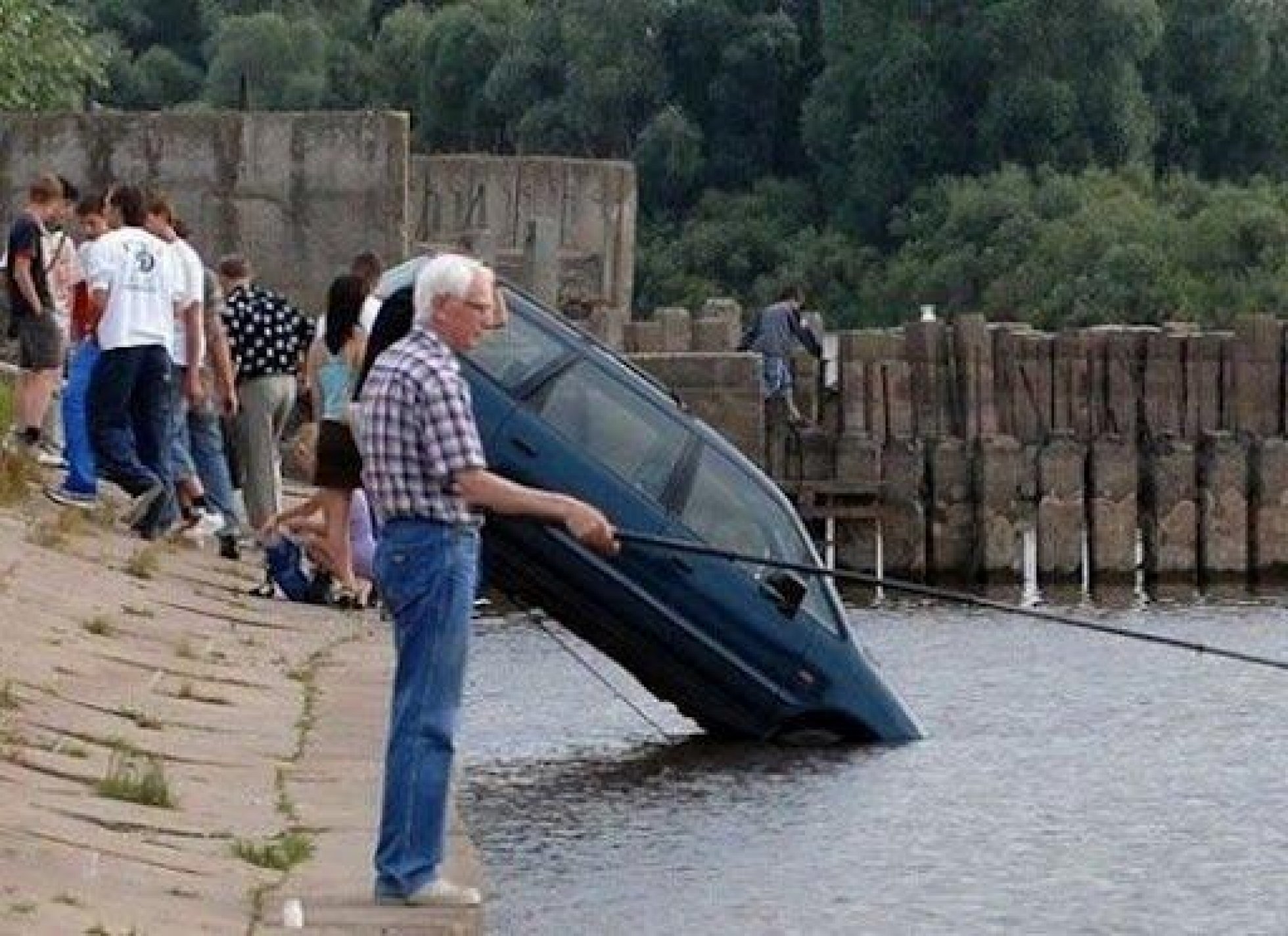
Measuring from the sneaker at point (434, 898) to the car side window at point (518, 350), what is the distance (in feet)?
28.0

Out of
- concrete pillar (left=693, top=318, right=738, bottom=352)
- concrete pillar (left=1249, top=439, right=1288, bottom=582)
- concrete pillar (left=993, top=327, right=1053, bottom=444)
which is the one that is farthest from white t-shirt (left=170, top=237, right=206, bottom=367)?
concrete pillar (left=693, top=318, right=738, bottom=352)

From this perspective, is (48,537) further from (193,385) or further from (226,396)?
(226,396)

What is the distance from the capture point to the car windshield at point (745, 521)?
2391 cm

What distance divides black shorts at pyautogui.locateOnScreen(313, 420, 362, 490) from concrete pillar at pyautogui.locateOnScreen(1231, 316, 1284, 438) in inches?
772

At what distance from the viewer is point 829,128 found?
8806cm

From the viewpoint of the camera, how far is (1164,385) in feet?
142

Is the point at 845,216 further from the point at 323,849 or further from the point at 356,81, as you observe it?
the point at 323,849

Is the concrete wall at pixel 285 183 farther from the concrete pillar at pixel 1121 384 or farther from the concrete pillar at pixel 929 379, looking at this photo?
the concrete pillar at pixel 1121 384

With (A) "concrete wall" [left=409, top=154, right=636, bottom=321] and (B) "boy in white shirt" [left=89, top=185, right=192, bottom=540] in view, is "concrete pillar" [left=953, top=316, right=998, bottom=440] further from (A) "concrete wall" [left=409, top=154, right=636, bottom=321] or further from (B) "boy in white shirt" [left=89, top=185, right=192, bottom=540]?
(B) "boy in white shirt" [left=89, top=185, right=192, bottom=540]

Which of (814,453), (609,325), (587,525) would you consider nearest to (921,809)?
(587,525)

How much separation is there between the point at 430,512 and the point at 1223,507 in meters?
27.1

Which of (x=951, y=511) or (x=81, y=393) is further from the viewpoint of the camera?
(x=951, y=511)

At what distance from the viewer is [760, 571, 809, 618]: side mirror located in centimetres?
2370

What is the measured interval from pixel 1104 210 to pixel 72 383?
54.0m
